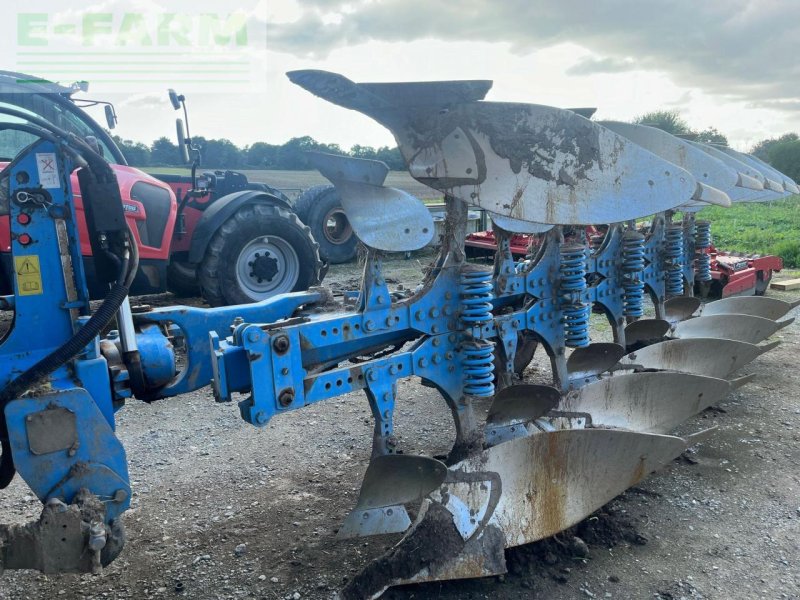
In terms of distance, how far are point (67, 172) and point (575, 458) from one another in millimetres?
2239

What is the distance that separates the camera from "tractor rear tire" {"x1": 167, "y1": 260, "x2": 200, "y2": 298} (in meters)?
6.57

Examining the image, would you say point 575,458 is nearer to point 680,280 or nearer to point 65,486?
point 65,486

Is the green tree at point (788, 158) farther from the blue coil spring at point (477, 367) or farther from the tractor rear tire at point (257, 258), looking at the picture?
the blue coil spring at point (477, 367)

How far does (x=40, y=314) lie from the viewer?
205 cm

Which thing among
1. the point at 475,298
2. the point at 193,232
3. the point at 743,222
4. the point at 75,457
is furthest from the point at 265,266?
the point at 743,222

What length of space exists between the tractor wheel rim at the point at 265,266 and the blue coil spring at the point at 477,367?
381cm

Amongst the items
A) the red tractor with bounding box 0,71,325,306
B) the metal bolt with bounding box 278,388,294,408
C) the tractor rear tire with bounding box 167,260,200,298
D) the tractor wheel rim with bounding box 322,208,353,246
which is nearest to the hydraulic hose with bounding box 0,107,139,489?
the metal bolt with bounding box 278,388,294,408

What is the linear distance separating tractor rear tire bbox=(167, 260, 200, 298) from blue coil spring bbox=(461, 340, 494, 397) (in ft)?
14.4

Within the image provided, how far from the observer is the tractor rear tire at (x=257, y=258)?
5973 millimetres

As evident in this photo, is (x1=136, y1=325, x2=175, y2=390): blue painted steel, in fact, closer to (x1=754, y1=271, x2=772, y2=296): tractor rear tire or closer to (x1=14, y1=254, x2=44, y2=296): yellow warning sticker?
(x1=14, y1=254, x2=44, y2=296): yellow warning sticker

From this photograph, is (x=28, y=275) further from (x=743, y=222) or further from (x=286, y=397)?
(x=743, y=222)

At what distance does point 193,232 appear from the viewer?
6156mm

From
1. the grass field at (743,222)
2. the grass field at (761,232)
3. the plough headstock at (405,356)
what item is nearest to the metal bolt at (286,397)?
the plough headstock at (405,356)

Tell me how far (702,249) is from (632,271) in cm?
120
